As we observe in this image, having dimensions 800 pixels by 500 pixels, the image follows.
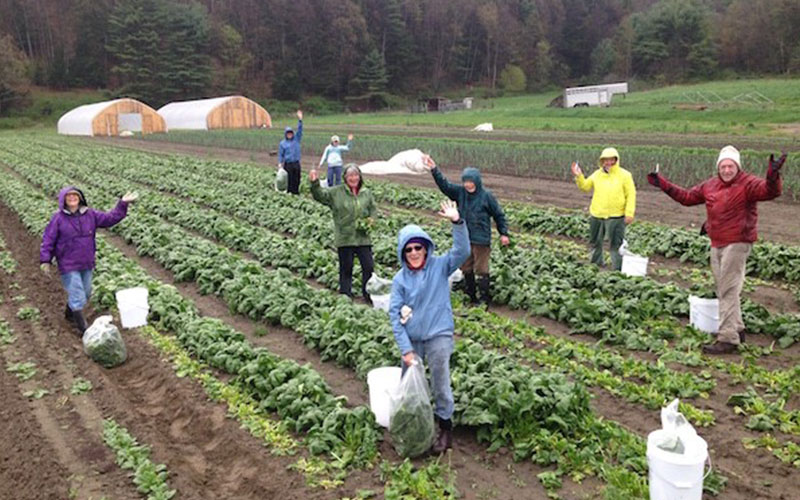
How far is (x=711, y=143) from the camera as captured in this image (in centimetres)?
2817

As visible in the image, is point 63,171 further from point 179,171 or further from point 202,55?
point 202,55

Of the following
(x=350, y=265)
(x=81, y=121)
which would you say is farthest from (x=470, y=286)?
(x=81, y=121)

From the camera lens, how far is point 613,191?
31.9 feet

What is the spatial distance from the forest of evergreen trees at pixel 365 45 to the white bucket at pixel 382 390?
7442 cm

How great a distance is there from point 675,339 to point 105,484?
19.8ft

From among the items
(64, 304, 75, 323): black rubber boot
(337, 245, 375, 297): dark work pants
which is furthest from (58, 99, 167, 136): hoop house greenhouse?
(337, 245, 375, 297): dark work pants

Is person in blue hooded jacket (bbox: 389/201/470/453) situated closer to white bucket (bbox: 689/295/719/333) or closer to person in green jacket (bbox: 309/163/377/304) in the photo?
person in green jacket (bbox: 309/163/377/304)

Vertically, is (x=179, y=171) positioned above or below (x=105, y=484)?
above

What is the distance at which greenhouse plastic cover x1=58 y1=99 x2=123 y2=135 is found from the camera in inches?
2152

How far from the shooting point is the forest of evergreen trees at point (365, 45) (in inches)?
3051

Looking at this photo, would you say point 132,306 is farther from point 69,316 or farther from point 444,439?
point 444,439

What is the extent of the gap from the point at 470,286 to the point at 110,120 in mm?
52976

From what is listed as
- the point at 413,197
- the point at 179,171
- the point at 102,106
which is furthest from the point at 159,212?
the point at 102,106

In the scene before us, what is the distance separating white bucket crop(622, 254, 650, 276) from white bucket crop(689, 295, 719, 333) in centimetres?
205
